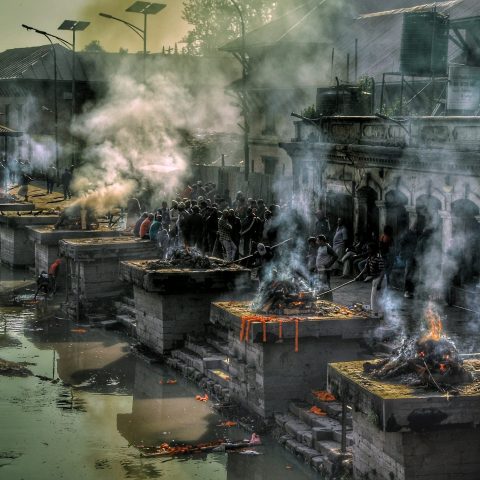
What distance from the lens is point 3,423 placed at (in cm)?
1437

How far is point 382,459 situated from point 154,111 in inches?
1363

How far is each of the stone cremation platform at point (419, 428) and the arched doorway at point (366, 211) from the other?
13.3 m

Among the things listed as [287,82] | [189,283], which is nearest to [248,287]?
[189,283]

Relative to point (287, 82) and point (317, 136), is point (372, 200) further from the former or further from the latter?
point (287, 82)

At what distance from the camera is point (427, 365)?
10.2m

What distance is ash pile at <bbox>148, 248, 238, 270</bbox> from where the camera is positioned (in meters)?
18.5

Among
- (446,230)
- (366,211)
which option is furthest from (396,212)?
(446,230)

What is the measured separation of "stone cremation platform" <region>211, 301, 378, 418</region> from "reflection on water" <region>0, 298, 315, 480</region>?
728mm

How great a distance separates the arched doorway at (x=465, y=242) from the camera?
19906mm

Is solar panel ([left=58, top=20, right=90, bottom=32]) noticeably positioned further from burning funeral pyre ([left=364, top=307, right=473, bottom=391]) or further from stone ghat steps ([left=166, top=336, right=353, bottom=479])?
burning funeral pyre ([left=364, top=307, right=473, bottom=391])

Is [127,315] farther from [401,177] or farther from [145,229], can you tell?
[401,177]

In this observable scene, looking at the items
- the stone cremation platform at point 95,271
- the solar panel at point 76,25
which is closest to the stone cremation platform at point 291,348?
the stone cremation platform at point 95,271

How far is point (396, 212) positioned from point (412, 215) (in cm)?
114

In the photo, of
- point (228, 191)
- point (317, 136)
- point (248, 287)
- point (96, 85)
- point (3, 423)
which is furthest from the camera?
point (96, 85)
